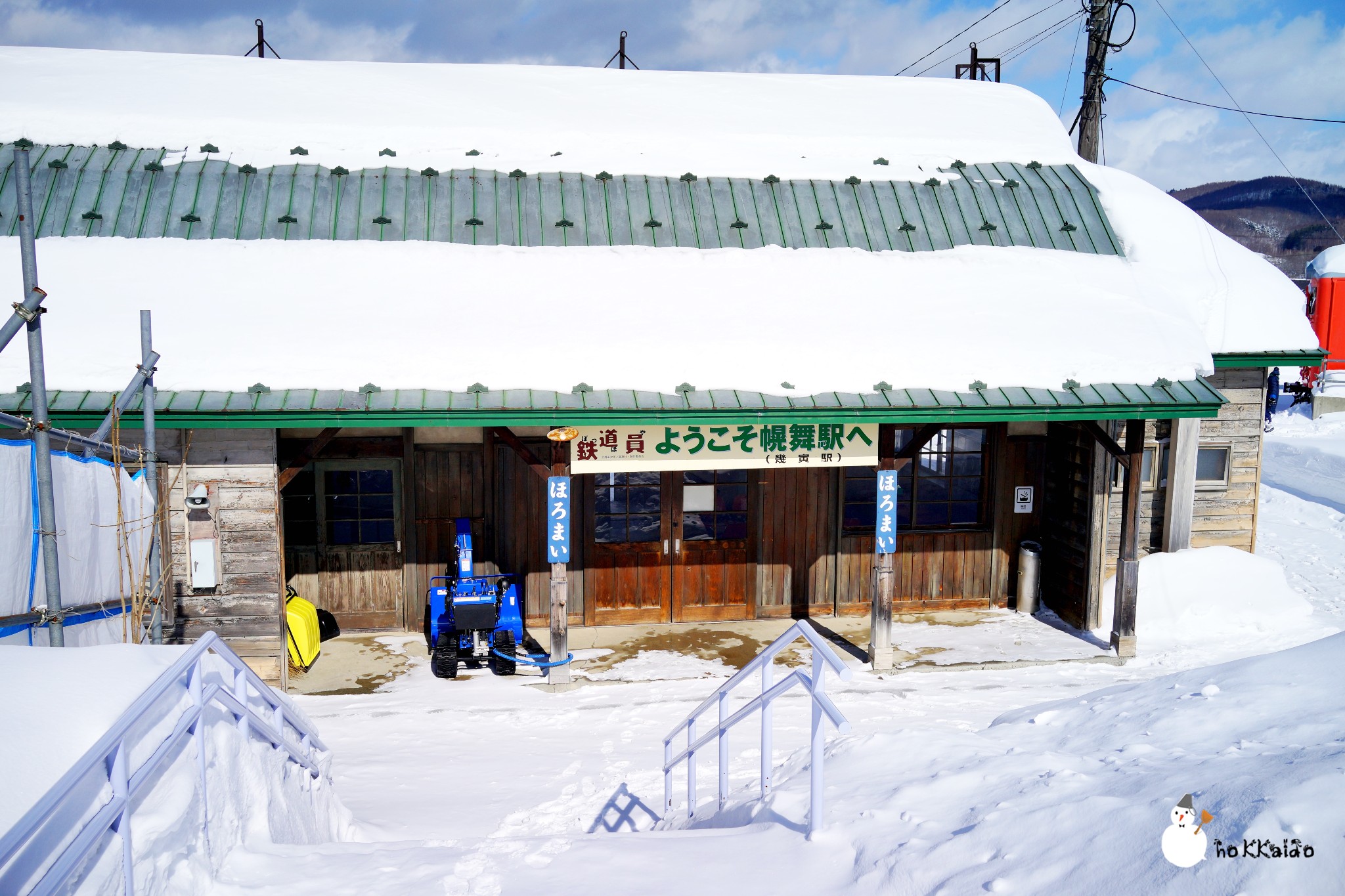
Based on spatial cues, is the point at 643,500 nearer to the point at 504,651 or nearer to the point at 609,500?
the point at 609,500

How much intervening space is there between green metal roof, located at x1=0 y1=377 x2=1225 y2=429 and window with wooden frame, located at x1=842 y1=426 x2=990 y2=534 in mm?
2461

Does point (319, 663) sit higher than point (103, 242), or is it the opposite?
point (103, 242)

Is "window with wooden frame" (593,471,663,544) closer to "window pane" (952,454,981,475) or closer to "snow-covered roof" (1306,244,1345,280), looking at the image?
"window pane" (952,454,981,475)

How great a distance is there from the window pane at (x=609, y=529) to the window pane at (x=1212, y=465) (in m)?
8.00

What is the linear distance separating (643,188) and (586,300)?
2.39 meters

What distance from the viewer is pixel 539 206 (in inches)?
452

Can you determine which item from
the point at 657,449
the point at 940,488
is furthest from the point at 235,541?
the point at 940,488

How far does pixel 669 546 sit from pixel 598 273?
3658 millimetres

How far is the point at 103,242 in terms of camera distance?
33.2 ft

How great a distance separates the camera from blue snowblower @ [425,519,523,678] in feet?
33.4

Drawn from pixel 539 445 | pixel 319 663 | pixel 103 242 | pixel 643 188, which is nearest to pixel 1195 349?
pixel 643 188

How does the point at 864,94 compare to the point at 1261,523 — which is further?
the point at 1261,523

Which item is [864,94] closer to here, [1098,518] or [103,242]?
[1098,518]

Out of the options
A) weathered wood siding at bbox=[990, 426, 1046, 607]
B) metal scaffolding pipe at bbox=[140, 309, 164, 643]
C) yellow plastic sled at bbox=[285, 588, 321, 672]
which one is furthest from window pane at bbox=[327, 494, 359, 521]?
weathered wood siding at bbox=[990, 426, 1046, 607]
